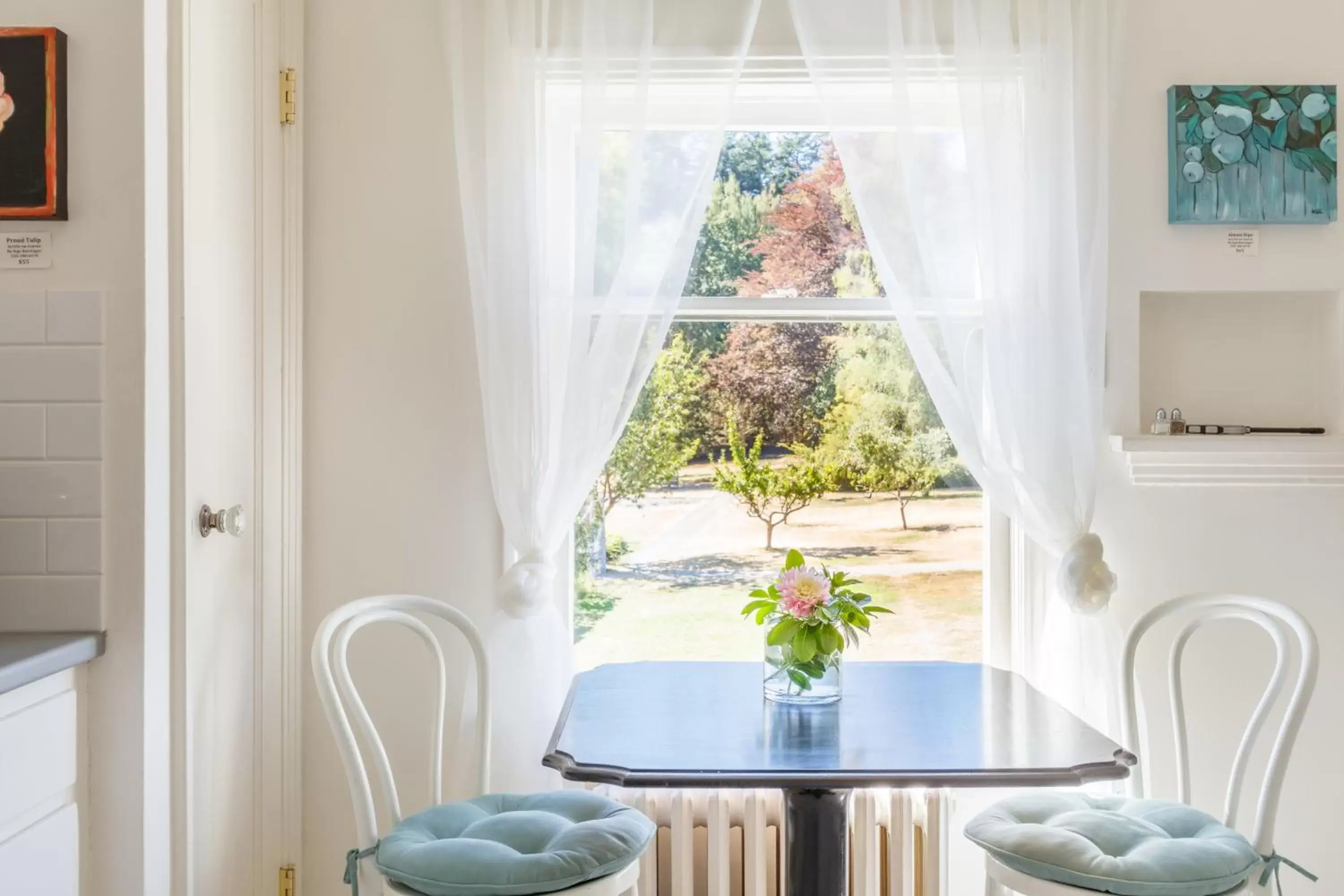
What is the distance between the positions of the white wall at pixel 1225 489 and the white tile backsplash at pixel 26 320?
2.03 metres

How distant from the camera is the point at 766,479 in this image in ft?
8.11

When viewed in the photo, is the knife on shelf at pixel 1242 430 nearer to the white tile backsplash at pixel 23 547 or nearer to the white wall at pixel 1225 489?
the white wall at pixel 1225 489

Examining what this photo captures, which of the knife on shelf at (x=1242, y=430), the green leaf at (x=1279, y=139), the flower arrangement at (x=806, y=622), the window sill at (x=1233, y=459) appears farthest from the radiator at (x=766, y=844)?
the green leaf at (x=1279, y=139)

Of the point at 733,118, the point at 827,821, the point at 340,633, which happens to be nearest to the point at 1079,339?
the point at 733,118

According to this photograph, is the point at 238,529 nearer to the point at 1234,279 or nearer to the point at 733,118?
the point at 733,118

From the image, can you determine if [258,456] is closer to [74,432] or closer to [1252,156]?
[74,432]

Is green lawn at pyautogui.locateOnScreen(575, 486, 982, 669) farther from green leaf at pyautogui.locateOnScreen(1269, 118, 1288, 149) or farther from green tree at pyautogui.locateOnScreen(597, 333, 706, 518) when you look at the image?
green leaf at pyautogui.locateOnScreen(1269, 118, 1288, 149)

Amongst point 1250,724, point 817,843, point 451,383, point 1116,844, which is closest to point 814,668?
point 817,843

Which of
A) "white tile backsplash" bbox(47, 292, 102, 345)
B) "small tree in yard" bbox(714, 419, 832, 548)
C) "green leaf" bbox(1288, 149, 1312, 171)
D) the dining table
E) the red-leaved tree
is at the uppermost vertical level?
"green leaf" bbox(1288, 149, 1312, 171)

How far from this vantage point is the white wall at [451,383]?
2.31m

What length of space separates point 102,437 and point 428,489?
0.79m

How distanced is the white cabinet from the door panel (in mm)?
218

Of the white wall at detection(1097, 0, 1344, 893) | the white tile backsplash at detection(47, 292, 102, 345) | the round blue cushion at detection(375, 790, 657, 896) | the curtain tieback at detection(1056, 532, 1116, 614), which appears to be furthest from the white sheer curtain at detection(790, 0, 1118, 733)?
the white tile backsplash at detection(47, 292, 102, 345)

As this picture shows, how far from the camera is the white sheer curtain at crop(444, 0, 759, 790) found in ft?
7.35
